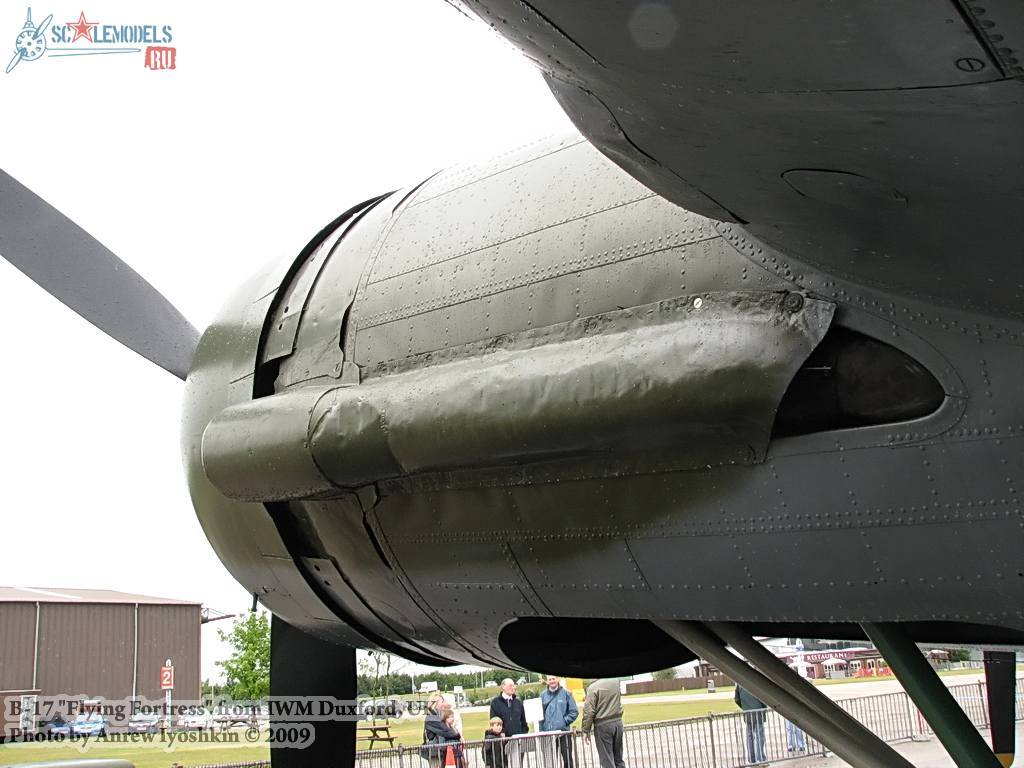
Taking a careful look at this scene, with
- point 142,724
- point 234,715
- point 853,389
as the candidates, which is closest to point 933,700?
point 853,389

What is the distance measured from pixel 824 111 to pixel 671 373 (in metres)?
1.62

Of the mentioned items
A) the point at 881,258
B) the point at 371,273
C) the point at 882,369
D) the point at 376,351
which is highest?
the point at 371,273

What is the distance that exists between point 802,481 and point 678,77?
6.53 feet

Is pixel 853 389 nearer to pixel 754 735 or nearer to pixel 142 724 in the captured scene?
pixel 754 735

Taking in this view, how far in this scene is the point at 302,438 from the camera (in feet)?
16.1

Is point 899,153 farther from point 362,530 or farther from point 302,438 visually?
point 362,530

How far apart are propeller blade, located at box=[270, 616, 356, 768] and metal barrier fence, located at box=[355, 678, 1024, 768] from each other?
334 cm

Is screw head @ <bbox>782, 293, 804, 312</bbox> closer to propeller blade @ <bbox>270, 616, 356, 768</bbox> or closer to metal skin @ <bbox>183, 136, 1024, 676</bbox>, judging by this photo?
metal skin @ <bbox>183, 136, 1024, 676</bbox>

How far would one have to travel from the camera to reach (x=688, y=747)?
14.9 meters

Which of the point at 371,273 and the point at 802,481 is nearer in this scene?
the point at 802,481

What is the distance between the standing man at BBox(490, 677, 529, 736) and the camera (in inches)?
460

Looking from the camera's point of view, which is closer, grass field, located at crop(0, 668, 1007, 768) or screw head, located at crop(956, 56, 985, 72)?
screw head, located at crop(956, 56, 985, 72)

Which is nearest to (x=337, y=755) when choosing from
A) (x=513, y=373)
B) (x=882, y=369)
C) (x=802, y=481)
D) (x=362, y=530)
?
(x=362, y=530)

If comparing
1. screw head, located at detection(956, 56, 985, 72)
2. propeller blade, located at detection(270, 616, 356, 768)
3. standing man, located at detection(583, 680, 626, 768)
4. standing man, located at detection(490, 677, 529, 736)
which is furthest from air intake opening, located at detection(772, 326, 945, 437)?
standing man, located at detection(490, 677, 529, 736)
